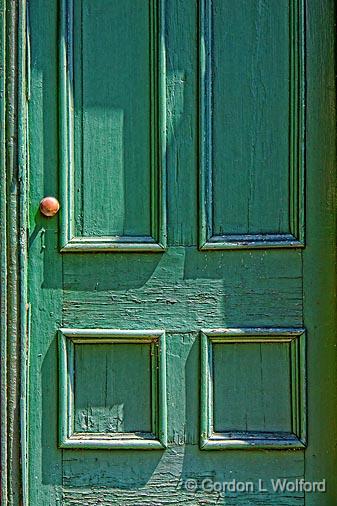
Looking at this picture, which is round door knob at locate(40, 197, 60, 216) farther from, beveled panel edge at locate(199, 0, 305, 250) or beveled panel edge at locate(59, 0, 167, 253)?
beveled panel edge at locate(199, 0, 305, 250)

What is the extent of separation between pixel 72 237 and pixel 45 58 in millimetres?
623

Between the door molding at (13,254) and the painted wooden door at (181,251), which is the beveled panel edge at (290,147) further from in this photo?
the door molding at (13,254)

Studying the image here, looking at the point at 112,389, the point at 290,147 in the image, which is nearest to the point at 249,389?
the point at 112,389

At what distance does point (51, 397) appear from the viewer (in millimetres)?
2232

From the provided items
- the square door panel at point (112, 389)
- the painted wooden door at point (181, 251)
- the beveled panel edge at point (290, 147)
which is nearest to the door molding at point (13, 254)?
the painted wooden door at point (181, 251)

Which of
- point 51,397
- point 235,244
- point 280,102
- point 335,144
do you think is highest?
point 280,102

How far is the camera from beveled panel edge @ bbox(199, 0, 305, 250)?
222 centimetres

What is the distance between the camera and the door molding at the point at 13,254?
2.21m

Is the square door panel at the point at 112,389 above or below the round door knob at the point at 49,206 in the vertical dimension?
below

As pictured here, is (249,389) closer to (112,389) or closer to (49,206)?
(112,389)

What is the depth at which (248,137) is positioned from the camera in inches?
88.0

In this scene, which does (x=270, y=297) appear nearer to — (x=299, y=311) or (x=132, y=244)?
(x=299, y=311)

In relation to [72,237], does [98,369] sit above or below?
below

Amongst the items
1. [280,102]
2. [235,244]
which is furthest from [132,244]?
[280,102]
